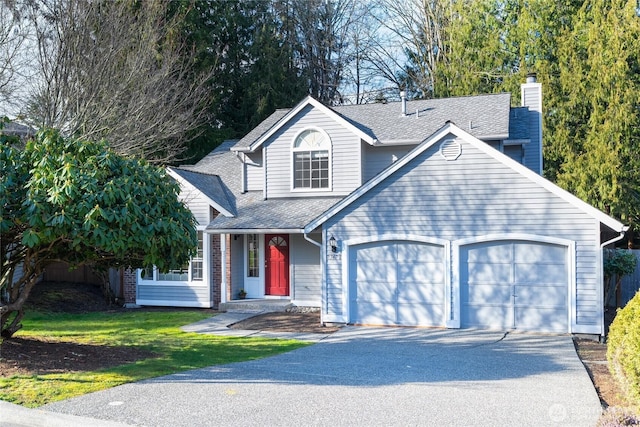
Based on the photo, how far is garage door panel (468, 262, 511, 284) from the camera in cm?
1451

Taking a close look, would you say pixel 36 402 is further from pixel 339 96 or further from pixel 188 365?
pixel 339 96

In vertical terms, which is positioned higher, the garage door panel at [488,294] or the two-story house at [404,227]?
the two-story house at [404,227]

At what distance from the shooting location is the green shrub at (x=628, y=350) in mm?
7016

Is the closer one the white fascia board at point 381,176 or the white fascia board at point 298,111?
the white fascia board at point 381,176

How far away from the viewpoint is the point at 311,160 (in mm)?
19375

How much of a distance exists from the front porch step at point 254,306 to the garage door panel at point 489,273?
5914 mm

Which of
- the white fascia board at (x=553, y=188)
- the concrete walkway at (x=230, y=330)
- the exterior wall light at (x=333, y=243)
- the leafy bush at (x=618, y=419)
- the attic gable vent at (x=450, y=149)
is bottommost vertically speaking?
the concrete walkway at (x=230, y=330)

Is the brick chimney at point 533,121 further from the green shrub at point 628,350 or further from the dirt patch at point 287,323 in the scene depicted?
the green shrub at point 628,350

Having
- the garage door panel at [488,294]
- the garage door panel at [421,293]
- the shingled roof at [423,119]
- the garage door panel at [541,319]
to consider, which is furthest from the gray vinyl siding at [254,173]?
the garage door panel at [541,319]

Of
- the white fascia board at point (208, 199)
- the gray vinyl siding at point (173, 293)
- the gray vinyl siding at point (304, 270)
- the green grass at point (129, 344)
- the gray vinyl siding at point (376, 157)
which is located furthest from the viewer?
the gray vinyl siding at point (173, 293)

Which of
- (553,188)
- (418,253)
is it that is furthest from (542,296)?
(418,253)

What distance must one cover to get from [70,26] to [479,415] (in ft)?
47.3

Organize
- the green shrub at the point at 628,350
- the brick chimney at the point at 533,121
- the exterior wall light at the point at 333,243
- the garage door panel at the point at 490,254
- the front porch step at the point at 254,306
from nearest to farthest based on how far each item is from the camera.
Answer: the green shrub at the point at 628,350 < the garage door panel at the point at 490,254 < the exterior wall light at the point at 333,243 < the front porch step at the point at 254,306 < the brick chimney at the point at 533,121

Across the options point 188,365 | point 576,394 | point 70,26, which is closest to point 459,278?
point 576,394
